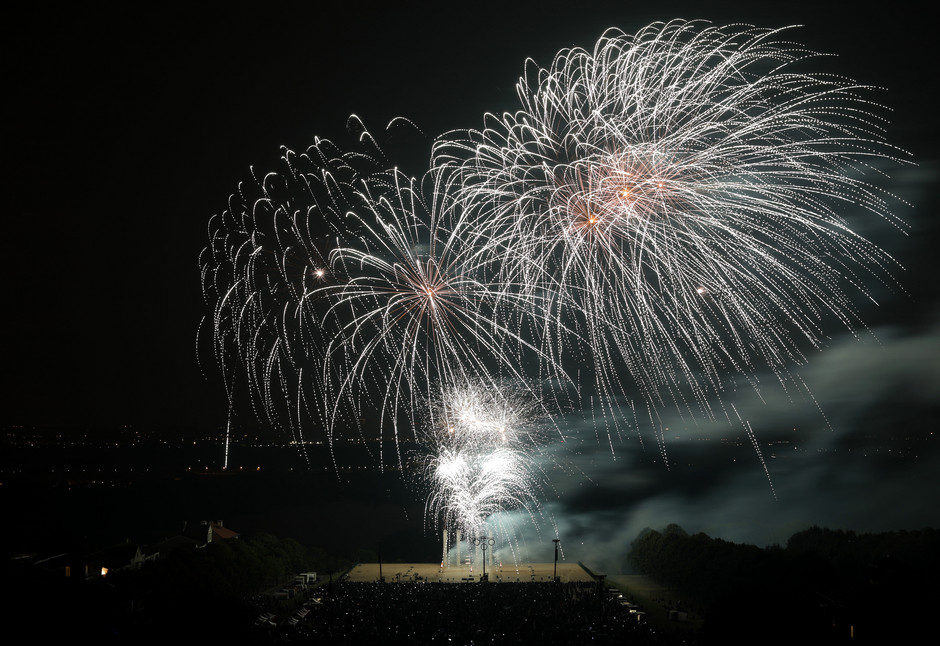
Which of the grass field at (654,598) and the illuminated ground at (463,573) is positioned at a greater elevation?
the illuminated ground at (463,573)

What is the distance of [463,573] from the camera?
35.1 metres

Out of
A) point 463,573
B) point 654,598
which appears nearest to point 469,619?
point 654,598

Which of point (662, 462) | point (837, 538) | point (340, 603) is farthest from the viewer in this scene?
point (662, 462)

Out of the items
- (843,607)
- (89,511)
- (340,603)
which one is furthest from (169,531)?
(843,607)

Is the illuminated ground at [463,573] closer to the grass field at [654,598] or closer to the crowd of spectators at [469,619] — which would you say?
the grass field at [654,598]

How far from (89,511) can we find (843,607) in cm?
7737

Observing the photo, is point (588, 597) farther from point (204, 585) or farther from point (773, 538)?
point (773, 538)

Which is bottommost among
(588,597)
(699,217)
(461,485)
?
(588,597)

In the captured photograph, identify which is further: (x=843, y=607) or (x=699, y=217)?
(x=843, y=607)

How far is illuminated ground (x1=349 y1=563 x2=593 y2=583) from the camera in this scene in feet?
108

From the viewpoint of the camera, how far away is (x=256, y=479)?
374 feet

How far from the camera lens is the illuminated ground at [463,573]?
108ft

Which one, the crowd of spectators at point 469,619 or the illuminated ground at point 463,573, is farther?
the illuminated ground at point 463,573

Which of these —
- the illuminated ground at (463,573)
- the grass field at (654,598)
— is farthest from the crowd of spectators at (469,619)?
the illuminated ground at (463,573)
